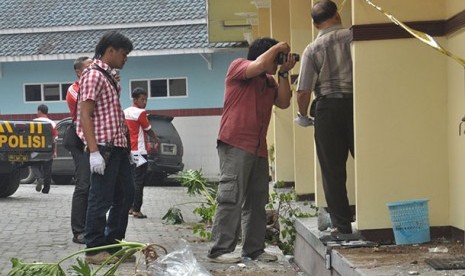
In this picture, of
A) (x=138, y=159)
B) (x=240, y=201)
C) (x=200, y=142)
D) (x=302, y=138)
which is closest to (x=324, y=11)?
(x=240, y=201)

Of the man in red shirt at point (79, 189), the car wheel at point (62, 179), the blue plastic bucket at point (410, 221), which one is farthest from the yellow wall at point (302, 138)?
the car wheel at point (62, 179)

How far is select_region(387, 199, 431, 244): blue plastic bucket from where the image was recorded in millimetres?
5883

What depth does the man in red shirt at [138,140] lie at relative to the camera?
36.4 feet

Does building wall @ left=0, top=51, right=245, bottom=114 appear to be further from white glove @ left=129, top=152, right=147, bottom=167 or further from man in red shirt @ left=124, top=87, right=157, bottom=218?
white glove @ left=129, top=152, right=147, bottom=167

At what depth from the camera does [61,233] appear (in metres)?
9.25

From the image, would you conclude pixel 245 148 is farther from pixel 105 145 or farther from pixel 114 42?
pixel 114 42

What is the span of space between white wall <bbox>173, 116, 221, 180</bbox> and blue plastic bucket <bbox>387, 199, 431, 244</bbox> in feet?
58.2

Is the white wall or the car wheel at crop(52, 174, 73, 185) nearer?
the car wheel at crop(52, 174, 73, 185)

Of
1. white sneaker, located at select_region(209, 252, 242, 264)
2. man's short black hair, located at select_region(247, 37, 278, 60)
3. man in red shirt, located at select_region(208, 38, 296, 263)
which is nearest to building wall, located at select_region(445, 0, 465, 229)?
man in red shirt, located at select_region(208, 38, 296, 263)

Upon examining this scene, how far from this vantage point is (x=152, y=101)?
24547 millimetres

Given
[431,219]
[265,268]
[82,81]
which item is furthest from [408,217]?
[82,81]

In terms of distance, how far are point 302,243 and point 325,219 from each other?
26.9 inches

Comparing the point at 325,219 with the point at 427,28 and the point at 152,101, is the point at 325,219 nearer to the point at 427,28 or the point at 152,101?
the point at 427,28

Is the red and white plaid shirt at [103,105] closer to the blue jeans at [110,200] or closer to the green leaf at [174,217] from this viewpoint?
the blue jeans at [110,200]
